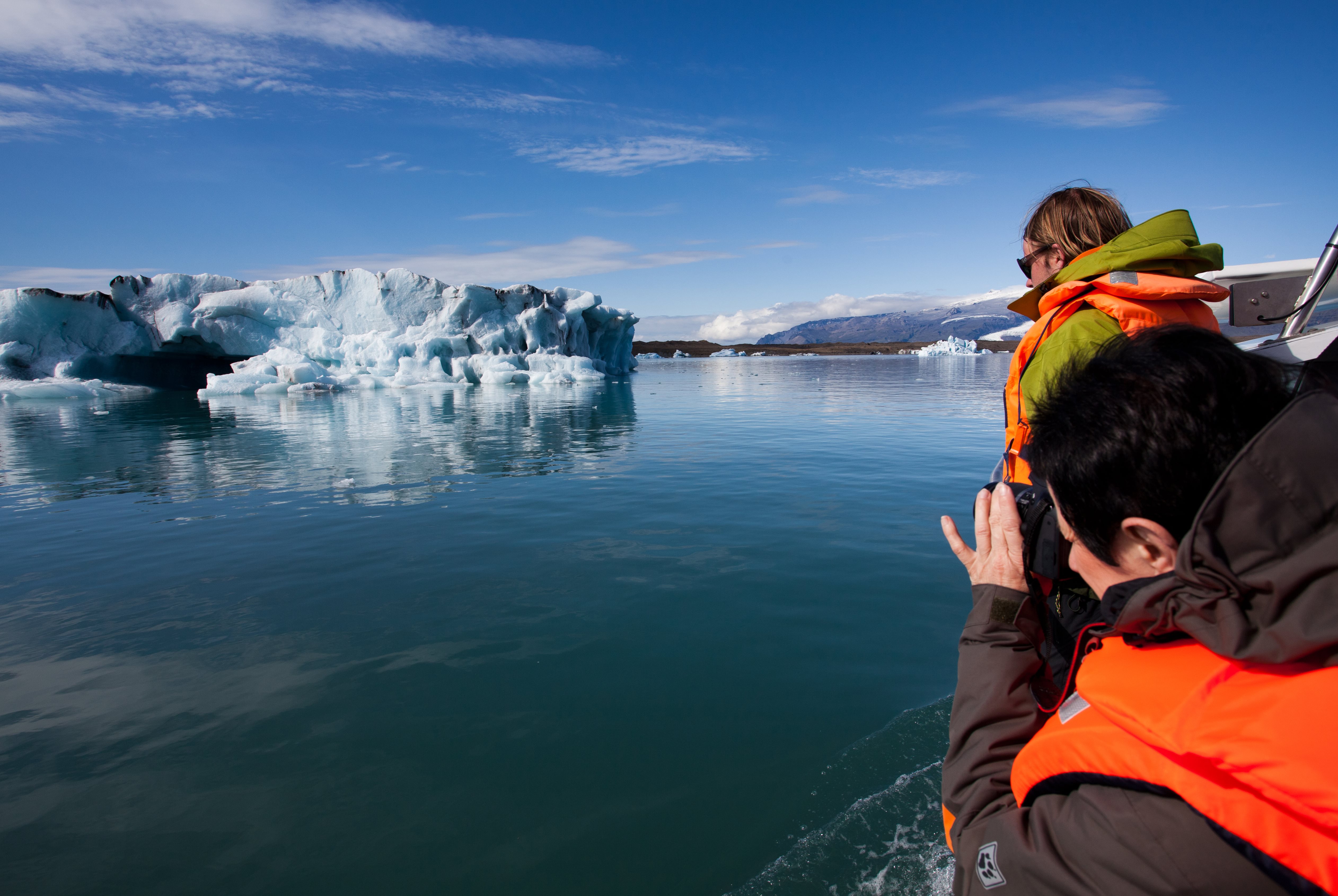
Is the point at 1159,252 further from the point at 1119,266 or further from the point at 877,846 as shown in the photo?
the point at 877,846

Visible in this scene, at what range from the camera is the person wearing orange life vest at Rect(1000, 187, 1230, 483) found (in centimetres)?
197

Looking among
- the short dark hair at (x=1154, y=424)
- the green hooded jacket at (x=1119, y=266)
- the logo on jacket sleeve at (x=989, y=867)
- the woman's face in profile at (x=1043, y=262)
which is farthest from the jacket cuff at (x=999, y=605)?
the woman's face in profile at (x=1043, y=262)

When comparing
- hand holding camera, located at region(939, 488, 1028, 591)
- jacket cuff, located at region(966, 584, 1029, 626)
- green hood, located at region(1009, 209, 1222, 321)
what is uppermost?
green hood, located at region(1009, 209, 1222, 321)

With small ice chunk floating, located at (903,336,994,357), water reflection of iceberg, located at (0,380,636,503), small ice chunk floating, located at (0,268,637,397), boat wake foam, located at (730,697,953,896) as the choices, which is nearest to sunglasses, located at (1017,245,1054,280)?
boat wake foam, located at (730,697,953,896)

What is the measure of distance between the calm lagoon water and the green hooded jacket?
6.25ft

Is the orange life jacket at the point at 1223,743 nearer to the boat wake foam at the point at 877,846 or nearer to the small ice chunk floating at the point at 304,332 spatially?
the boat wake foam at the point at 877,846

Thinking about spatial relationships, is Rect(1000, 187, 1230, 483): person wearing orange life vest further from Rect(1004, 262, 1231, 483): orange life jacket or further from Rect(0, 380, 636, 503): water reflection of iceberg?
Rect(0, 380, 636, 503): water reflection of iceberg

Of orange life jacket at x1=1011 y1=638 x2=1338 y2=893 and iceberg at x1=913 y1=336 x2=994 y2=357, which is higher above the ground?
iceberg at x1=913 y1=336 x2=994 y2=357

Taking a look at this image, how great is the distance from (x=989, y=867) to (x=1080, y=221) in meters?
2.20

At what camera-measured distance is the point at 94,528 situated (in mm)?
7609

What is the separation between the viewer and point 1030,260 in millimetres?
2625

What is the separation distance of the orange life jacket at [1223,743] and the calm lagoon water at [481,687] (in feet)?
6.10

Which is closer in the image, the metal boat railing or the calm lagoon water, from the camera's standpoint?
the calm lagoon water

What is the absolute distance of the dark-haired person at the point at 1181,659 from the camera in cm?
80
